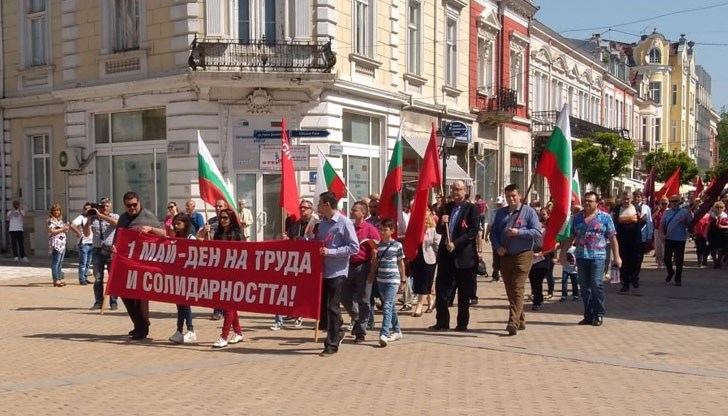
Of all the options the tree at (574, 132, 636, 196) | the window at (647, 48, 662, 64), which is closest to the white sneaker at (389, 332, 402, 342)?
the tree at (574, 132, 636, 196)

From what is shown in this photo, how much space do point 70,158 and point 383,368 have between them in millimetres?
16610

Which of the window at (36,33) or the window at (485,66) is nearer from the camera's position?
the window at (36,33)

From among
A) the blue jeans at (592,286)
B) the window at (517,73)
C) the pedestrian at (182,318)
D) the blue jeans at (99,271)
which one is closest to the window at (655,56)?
the window at (517,73)

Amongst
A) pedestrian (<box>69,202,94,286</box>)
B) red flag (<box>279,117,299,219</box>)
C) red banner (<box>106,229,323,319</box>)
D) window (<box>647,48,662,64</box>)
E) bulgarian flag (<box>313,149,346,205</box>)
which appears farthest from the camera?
window (<box>647,48,662,64</box>)

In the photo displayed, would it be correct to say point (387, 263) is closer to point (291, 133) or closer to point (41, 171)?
point (291, 133)

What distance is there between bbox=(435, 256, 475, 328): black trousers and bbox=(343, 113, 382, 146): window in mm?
11900

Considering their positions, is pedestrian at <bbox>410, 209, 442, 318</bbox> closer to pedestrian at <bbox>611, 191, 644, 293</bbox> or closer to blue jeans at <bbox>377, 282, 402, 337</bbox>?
blue jeans at <bbox>377, 282, 402, 337</bbox>

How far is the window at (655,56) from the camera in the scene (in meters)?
75.5

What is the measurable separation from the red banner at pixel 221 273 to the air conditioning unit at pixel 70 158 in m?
12.8

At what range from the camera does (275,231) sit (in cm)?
2134

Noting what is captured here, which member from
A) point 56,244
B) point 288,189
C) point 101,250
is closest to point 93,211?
point 101,250

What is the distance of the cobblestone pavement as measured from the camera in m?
7.01

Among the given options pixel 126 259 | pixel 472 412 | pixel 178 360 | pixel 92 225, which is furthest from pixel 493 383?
pixel 92 225

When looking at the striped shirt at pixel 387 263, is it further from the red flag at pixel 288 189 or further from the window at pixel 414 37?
the window at pixel 414 37
